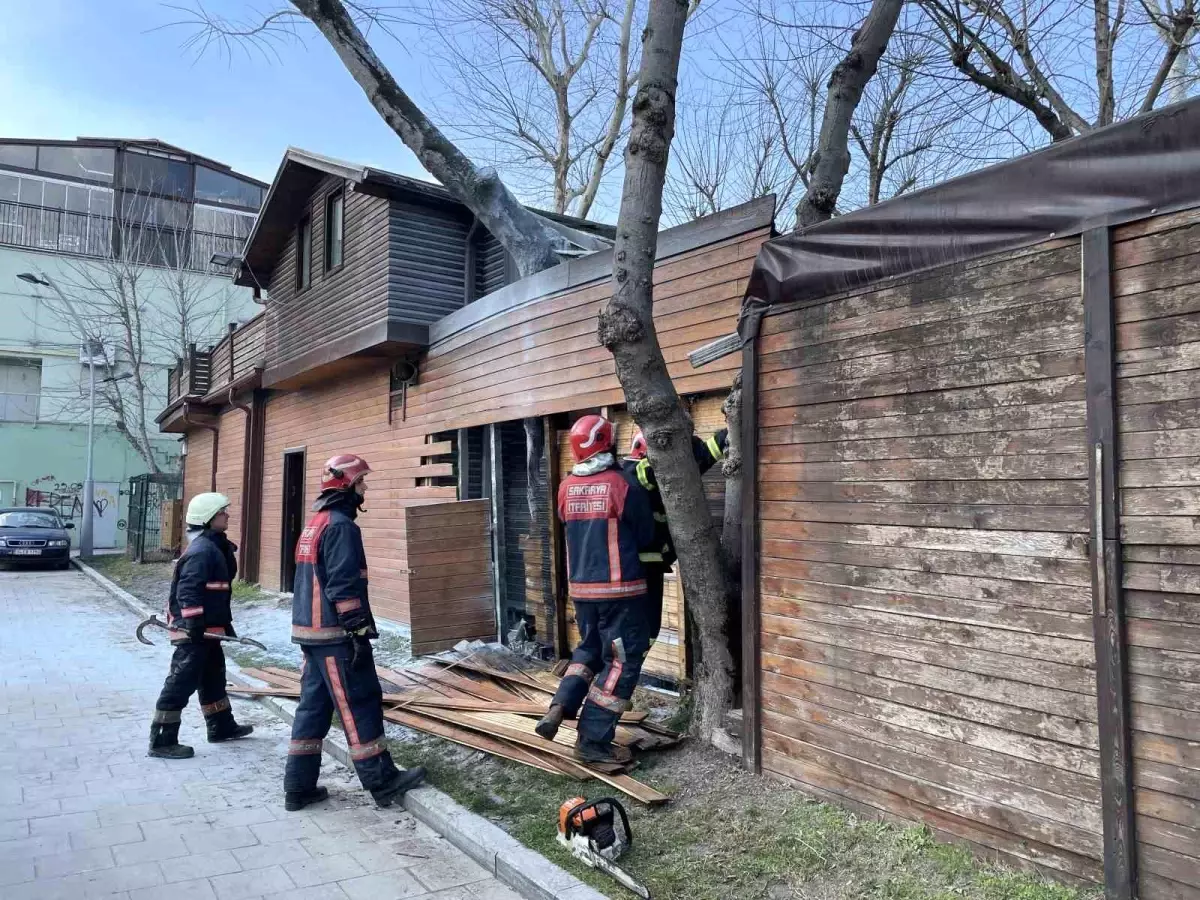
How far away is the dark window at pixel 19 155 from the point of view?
106 ft

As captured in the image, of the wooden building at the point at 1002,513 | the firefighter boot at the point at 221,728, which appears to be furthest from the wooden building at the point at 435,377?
the firefighter boot at the point at 221,728

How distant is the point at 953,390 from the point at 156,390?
121 ft

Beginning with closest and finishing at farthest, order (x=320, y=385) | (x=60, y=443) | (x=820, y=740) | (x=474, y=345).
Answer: (x=820, y=740) < (x=474, y=345) < (x=320, y=385) < (x=60, y=443)

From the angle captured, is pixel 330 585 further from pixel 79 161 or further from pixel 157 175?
pixel 79 161

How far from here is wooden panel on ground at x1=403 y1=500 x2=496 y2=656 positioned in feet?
26.8

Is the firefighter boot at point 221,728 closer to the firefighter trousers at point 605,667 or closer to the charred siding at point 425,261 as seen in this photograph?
the firefighter trousers at point 605,667

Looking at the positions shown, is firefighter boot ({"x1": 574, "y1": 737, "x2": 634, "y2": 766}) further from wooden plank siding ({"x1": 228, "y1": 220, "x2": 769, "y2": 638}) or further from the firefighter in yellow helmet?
the firefighter in yellow helmet

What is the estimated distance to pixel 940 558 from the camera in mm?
3547

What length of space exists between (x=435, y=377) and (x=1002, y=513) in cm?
768

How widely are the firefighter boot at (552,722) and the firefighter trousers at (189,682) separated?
2617 millimetres

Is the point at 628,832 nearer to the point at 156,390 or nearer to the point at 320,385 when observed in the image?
the point at 320,385

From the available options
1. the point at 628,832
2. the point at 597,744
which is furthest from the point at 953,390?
the point at 597,744

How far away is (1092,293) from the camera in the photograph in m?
3.03

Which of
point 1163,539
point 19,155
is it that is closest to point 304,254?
point 1163,539
